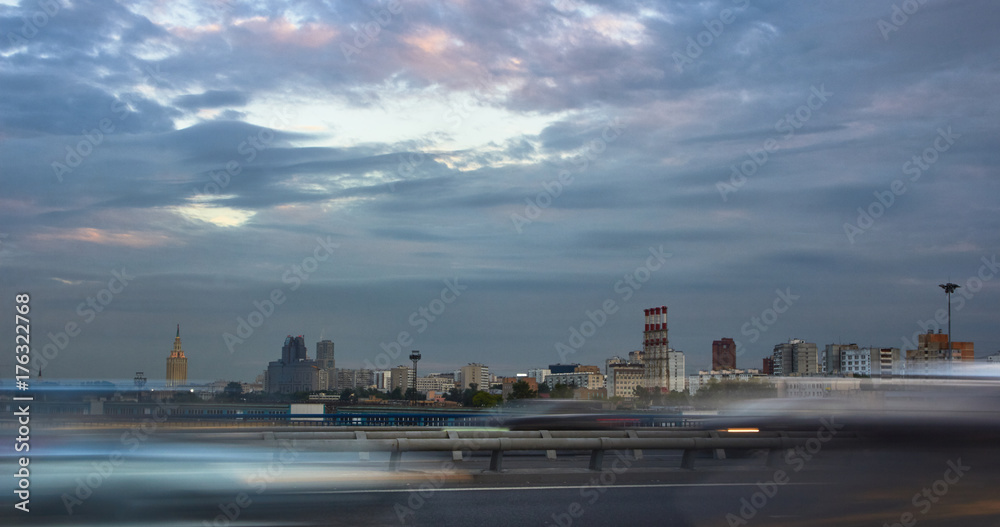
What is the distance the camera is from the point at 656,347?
468ft

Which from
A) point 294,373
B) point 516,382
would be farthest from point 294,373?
point 516,382

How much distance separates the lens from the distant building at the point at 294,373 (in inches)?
3329

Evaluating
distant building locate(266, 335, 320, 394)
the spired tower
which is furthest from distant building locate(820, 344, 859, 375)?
distant building locate(266, 335, 320, 394)

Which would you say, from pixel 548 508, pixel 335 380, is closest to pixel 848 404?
pixel 548 508

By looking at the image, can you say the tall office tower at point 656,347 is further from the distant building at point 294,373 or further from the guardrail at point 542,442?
the guardrail at point 542,442

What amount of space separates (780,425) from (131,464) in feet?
42.1

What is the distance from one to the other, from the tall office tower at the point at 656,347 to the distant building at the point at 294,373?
2510 inches

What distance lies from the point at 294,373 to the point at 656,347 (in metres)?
73.2

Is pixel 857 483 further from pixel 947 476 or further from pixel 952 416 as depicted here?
pixel 952 416

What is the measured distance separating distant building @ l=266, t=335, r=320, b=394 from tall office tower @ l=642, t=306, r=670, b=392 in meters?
63.8

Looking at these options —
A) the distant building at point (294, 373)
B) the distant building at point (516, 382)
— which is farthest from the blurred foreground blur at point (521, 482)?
the distant building at point (294, 373)

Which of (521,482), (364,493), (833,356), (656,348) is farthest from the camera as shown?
A: (656,348)

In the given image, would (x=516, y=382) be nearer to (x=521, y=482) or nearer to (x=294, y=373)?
(x=294, y=373)

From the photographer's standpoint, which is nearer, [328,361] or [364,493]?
[364,493]
